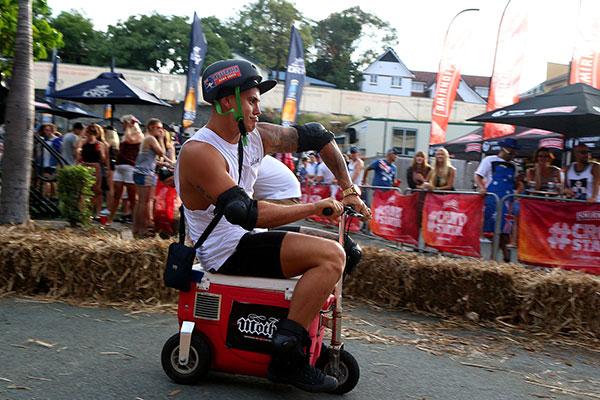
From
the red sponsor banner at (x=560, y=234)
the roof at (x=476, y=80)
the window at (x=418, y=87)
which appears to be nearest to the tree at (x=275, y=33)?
the window at (x=418, y=87)

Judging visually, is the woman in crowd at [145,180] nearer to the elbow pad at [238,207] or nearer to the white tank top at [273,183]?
the white tank top at [273,183]

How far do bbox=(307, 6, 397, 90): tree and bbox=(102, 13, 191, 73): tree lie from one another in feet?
87.6

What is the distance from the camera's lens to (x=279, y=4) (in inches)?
2625

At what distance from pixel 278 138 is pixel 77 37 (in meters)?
71.3

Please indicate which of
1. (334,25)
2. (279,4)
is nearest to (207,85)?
Answer: (279,4)

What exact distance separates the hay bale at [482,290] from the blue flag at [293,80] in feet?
Result: 47.2

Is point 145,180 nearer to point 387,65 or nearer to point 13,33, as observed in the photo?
point 13,33

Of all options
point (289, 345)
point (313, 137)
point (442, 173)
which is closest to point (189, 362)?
point (289, 345)

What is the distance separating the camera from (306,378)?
315cm

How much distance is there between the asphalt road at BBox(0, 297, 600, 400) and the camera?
135 inches

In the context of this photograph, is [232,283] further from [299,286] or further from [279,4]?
[279,4]

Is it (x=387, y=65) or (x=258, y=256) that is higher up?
(x=387, y=65)

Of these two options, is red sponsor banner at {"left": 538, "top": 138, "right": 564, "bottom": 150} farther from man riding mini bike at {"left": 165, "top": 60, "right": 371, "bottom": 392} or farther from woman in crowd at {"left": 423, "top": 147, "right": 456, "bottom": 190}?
man riding mini bike at {"left": 165, "top": 60, "right": 371, "bottom": 392}

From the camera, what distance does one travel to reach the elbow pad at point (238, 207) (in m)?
2.95
